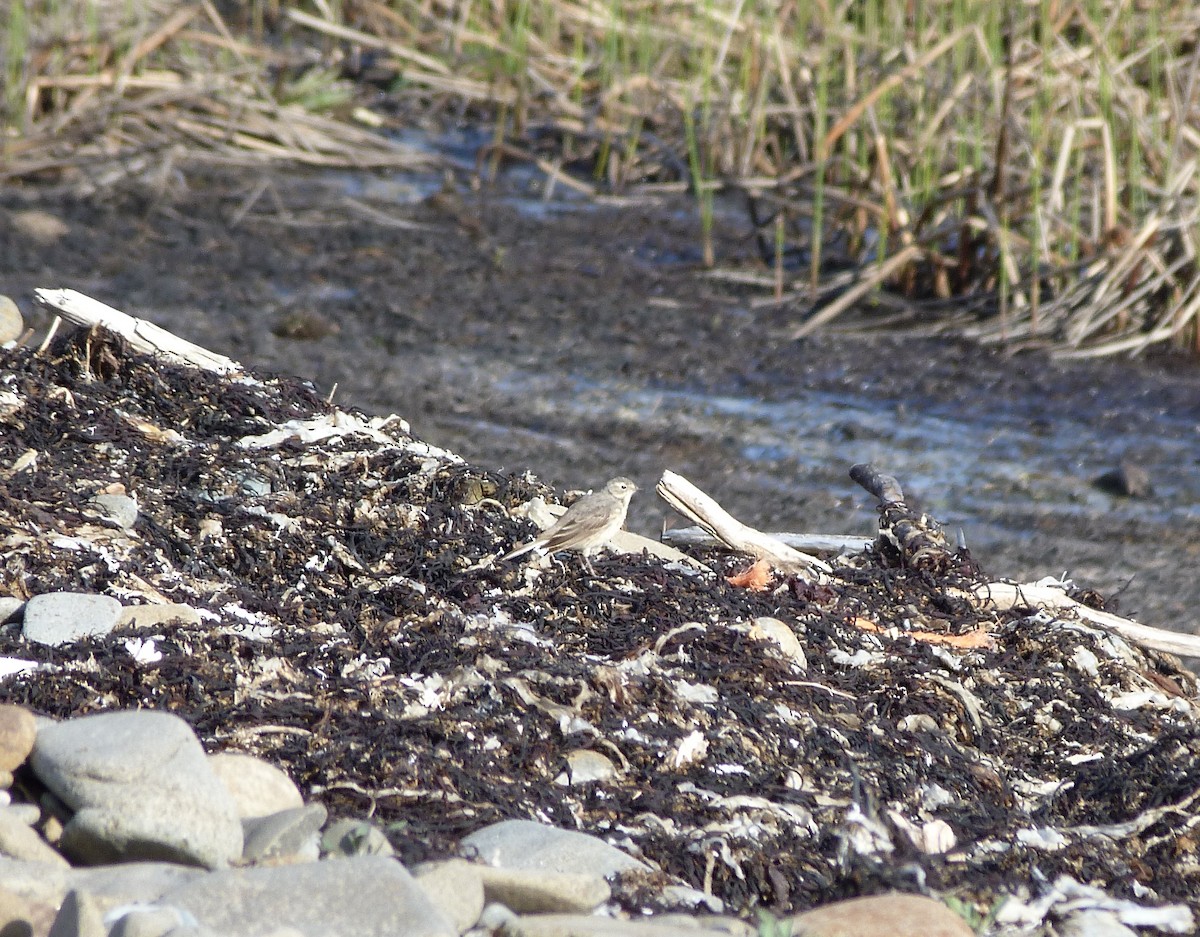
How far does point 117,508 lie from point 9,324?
1.39 meters

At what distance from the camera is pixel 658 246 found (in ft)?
30.0

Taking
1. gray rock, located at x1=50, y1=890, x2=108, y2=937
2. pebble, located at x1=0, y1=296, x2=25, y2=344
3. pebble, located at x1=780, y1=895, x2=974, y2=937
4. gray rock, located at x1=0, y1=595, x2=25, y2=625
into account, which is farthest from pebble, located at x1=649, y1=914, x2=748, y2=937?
pebble, located at x1=0, y1=296, x2=25, y2=344

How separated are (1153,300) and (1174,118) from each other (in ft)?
2.83

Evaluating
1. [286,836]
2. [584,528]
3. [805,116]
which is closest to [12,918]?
[286,836]

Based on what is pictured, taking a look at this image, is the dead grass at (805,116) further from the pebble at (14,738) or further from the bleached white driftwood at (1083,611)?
the pebble at (14,738)

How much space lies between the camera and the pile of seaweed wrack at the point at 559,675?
9.22 ft

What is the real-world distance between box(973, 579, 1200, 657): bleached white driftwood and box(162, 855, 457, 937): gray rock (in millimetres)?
2195

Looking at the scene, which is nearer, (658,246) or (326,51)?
(658,246)

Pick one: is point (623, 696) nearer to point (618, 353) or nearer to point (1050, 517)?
point (1050, 517)

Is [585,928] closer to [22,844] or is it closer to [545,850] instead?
[545,850]

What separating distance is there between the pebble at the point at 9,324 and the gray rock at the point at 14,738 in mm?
2450

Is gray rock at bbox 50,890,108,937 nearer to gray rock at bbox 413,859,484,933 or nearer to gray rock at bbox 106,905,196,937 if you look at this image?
gray rock at bbox 106,905,196,937

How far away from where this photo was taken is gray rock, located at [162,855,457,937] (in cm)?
211

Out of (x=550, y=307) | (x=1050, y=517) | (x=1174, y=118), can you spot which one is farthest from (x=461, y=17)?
(x=1050, y=517)
